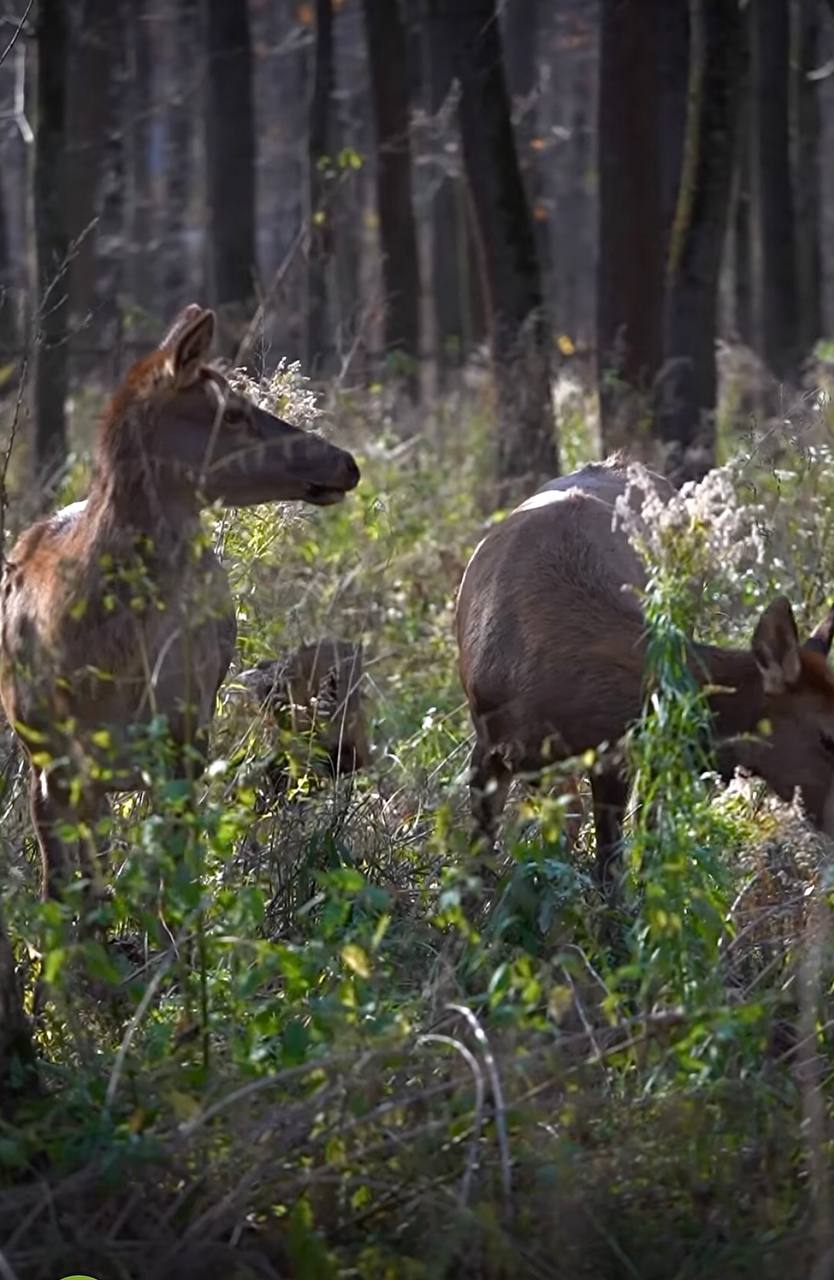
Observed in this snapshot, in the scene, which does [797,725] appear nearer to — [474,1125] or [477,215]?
[474,1125]

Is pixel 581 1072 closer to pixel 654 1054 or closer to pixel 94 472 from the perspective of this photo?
pixel 654 1054

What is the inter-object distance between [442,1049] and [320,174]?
13.0 meters

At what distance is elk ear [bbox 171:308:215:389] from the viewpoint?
7184mm

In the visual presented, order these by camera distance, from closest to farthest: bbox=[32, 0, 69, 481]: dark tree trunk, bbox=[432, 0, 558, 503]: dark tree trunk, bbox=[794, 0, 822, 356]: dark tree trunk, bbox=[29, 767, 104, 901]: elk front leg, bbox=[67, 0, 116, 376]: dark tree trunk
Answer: bbox=[29, 767, 104, 901]: elk front leg < bbox=[32, 0, 69, 481]: dark tree trunk < bbox=[432, 0, 558, 503]: dark tree trunk < bbox=[67, 0, 116, 376]: dark tree trunk < bbox=[794, 0, 822, 356]: dark tree trunk

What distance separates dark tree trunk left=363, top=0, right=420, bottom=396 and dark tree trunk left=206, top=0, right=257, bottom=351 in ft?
4.58

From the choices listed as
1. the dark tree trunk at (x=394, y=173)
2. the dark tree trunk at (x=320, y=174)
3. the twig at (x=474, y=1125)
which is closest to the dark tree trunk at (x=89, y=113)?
the dark tree trunk at (x=320, y=174)

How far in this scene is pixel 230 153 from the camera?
68.5 feet

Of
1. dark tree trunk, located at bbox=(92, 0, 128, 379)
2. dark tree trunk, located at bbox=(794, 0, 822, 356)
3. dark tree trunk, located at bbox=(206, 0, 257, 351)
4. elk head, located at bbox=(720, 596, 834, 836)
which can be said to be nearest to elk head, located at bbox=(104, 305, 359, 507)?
elk head, located at bbox=(720, 596, 834, 836)

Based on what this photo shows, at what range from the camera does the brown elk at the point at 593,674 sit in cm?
749

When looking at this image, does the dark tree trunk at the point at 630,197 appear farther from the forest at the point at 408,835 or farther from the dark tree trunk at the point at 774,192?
the dark tree trunk at the point at 774,192

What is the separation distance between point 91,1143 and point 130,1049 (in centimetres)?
77

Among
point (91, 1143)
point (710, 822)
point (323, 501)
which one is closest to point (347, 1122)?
point (91, 1143)

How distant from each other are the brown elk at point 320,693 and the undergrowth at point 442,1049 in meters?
0.98

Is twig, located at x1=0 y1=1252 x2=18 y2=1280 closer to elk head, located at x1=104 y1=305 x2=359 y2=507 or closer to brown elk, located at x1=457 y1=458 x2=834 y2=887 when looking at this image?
brown elk, located at x1=457 y1=458 x2=834 y2=887
